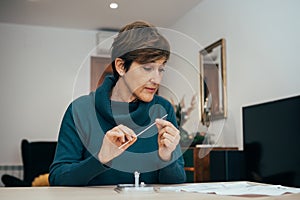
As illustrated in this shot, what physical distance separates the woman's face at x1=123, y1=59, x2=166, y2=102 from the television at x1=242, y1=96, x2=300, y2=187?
1.48m

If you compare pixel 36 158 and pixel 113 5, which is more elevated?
pixel 113 5

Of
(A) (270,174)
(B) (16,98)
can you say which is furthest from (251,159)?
(B) (16,98)

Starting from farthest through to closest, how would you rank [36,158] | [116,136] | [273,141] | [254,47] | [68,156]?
1. [36,158]
2. [254,47]
3. [273,141]
4. [68,156]
5. [116,136]

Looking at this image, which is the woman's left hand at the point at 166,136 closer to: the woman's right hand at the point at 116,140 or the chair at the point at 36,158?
the woman's right hand at the point at 116,140

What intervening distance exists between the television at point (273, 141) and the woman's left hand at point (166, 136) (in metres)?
1.46

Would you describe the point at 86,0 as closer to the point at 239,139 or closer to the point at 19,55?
the point at 19,55

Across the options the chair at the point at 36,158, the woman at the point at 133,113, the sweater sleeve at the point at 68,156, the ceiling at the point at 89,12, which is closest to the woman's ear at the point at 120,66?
the woman at the point at 133,113

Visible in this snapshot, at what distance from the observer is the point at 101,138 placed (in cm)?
65

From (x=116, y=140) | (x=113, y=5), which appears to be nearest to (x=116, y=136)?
(x=116, y=140)

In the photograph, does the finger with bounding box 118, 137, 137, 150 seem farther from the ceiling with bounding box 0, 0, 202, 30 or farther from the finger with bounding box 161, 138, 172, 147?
the ceiling with bounding box 0, 0, 202, 30

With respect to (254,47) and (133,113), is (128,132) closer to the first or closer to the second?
(133,113)

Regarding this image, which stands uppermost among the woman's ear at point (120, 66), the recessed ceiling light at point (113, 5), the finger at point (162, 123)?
the recessed ceiling light at point (113, 5)

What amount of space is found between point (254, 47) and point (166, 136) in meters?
2.16

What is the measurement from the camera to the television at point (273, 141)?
6.42ft
